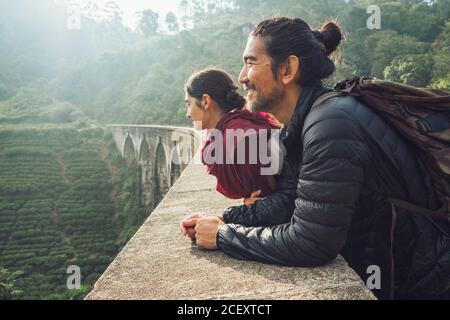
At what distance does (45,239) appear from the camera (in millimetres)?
25141

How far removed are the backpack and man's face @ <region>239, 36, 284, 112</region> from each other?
0.39 m

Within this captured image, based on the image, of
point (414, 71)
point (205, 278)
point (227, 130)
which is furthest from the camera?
point (414, 71)

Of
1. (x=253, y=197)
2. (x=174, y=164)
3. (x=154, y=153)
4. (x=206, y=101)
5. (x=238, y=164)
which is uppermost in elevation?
(x=206, y=101)

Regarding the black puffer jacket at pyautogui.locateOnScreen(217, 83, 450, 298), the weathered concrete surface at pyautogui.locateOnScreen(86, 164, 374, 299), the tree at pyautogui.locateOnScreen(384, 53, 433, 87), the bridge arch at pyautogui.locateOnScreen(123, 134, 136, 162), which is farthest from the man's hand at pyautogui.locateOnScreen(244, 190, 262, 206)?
the bridge arch at pyautogui.locateOnScreen(123, 134, 136, 162)

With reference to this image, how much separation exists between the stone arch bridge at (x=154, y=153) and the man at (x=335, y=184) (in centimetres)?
1248

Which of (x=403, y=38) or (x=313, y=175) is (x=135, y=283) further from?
(x=403, y=38)

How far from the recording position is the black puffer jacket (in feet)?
5.17

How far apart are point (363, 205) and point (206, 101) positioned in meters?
1.38

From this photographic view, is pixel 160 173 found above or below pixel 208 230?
below

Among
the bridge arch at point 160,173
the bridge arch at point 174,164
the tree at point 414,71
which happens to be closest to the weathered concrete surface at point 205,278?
the bridge arch at point 174,164

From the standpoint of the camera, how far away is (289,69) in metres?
1.92

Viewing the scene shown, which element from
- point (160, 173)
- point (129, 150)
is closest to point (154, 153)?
point (160, 173)

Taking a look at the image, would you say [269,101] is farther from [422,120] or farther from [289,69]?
[422,120]

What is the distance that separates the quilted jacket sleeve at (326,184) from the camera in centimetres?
156
